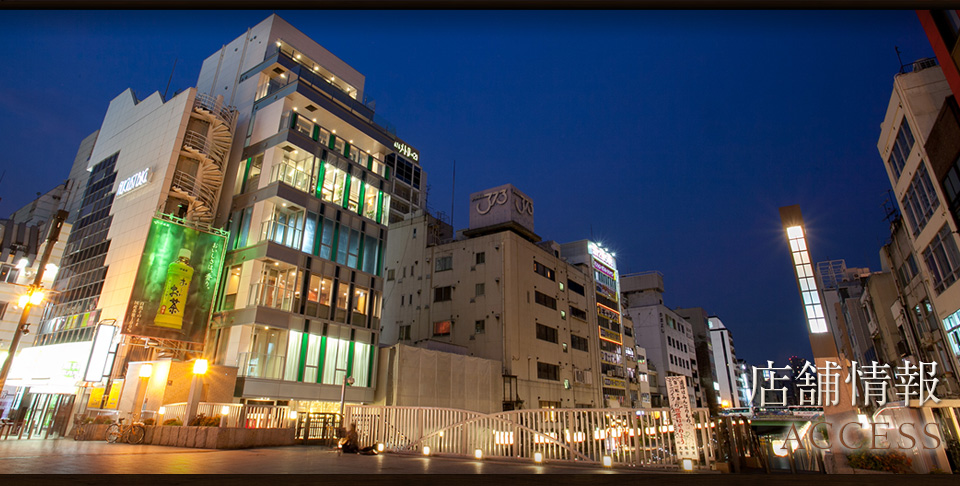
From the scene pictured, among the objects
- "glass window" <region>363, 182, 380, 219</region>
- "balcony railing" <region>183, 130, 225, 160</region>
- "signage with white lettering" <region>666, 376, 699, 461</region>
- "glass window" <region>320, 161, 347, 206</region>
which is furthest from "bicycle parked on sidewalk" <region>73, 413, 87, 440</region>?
"signage with white lettering" <region>666, 376, 699, 461</region>

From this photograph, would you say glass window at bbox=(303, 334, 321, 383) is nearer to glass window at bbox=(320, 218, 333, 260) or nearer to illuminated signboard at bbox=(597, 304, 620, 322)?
glass window at bbox=(320, 218, 333, 260)

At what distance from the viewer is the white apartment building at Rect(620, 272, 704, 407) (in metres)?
82.4

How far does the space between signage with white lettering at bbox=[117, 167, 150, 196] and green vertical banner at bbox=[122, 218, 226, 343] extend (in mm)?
3817

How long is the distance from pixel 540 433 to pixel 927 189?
2483 centimetres

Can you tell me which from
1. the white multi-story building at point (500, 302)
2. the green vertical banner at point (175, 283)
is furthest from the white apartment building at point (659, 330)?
the green vertical banner at point (175, 283)

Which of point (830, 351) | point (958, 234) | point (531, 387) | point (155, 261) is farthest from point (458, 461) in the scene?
point (531, 387)

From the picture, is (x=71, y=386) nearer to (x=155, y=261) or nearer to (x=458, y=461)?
(x=155, y=261)

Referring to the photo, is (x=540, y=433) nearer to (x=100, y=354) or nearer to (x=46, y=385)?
(x=100, y=354)

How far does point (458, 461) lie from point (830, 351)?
13.3m

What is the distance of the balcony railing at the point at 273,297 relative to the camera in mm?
27406

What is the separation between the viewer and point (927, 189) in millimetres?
24375

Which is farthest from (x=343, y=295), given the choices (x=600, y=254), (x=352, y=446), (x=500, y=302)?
(x=600, y=254)

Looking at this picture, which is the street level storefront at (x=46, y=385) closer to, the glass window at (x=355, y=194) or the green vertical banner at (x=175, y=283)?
the green vertical banner at (x=175, y=283)

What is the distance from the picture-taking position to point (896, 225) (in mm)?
32969
